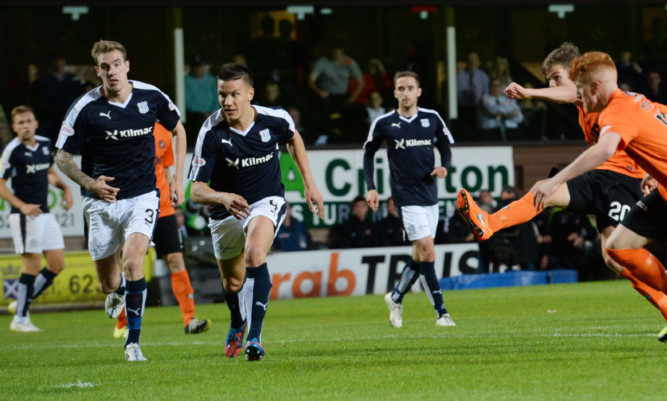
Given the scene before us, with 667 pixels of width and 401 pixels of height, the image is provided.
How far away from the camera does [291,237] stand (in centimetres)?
1948

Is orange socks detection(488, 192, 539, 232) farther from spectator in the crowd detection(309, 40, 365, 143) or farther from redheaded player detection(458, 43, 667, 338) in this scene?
spectator in the crowd detection(309, 40, 365, 143)

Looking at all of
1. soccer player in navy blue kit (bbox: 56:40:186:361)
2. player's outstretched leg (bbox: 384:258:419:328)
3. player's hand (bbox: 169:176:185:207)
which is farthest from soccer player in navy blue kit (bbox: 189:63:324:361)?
player's outstretched leg (bbox: 384:258:419:328)

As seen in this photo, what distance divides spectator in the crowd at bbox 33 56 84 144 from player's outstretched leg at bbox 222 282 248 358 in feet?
37.6

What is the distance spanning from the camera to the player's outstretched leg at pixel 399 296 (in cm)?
1150

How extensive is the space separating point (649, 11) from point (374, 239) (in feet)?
32.9

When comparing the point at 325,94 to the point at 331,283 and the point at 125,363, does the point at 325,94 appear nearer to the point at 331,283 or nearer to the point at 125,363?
the point at 331,283

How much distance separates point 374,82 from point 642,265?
50.3 ft

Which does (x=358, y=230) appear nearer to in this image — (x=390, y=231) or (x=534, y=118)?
(x=390, y=231)

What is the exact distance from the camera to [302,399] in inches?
233

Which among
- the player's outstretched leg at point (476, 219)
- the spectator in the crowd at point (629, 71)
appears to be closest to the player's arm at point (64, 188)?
the player's outstretched leg at point (476, 219)

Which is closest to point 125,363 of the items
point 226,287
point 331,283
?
point 226,287

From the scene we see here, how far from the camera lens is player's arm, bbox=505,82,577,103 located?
786 cm

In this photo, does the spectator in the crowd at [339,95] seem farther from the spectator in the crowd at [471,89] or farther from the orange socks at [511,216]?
the orange socks at [511,216]

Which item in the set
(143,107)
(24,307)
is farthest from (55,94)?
(143,107)
